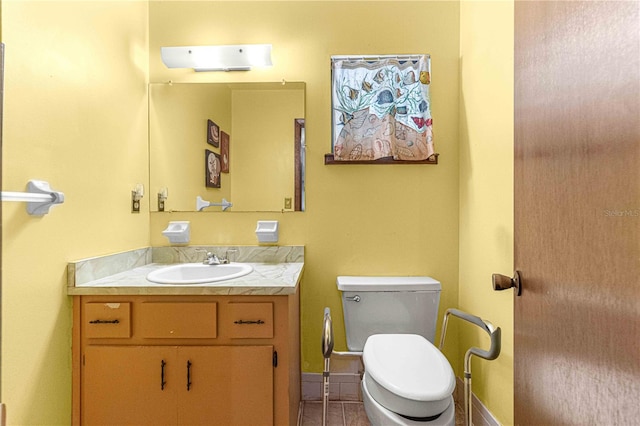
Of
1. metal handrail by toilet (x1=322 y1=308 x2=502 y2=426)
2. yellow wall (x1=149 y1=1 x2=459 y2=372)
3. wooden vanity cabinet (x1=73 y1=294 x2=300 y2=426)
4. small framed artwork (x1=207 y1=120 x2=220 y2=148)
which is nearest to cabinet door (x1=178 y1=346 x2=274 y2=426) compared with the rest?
wooden vanity cabinet (x1=73 y1=294 x2=300 y2=426)

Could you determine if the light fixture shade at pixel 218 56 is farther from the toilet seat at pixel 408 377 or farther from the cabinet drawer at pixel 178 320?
the toilet seat at pixel 408 377

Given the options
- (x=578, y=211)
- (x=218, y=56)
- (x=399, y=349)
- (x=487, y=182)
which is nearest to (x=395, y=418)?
(x=399, y=349)

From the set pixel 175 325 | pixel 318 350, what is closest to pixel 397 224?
pixel 318 350

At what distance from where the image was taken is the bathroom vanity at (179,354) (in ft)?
4.53

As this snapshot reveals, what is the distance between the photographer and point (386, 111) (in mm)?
1944

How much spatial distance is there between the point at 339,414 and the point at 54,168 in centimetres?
175

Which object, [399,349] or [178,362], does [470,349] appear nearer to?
[399,349]

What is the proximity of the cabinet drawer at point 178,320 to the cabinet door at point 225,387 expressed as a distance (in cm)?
6

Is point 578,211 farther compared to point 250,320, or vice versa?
point 250,320

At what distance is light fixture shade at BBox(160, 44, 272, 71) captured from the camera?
1923 mm

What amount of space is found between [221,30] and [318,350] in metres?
1.93

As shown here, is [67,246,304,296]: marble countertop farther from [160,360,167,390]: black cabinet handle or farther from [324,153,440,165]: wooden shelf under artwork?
[324,153,440,165]: wooden shelf under artwork

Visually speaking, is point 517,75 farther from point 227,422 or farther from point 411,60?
point 227,422

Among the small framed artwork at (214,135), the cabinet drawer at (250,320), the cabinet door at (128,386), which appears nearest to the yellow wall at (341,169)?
the small framed artwork at (214,135)
